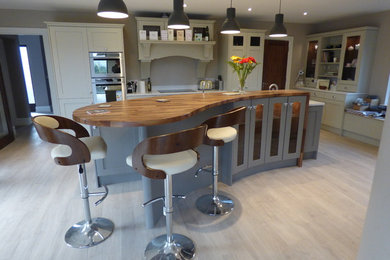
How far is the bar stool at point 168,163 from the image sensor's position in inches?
58.0

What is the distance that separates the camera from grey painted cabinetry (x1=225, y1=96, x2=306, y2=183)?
302cm

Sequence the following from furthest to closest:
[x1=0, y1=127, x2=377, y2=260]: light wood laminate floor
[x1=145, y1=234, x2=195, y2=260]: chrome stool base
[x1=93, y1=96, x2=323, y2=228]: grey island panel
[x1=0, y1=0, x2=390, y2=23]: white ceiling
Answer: [x1=0, y1=0, x2=390, y2=23]: white ceiling, [x1=93, y1=96, x2=323, y2=228]: grey island panel, [x1=0, y1=127, x2=377, y2=260]: light wood laminate floor, [x1=145, y1=234, x2=195, y2=260]: chrome stool base

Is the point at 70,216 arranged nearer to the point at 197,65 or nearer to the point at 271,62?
the point at 197,65

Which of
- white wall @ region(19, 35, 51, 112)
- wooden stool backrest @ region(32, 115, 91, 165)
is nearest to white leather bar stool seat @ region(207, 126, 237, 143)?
wooden stool backrest @ region(32, 115, 91, 165)

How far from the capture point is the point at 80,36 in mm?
4656

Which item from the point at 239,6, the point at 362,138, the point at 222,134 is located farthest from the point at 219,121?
the point at 362,138

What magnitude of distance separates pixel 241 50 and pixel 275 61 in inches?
52.4

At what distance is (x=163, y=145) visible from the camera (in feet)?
4.80

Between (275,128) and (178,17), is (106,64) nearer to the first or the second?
(178,17)

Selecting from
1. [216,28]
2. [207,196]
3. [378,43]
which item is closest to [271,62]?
[216,28]

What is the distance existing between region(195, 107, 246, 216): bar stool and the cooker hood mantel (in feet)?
10.8

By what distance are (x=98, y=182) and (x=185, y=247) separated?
150 centimetres

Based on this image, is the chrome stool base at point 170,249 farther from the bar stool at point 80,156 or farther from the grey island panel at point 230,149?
the bar stool at point 80,156

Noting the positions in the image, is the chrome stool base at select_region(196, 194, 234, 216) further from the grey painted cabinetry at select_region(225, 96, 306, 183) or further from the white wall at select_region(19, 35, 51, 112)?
the white wall at select_region(19, 35, 51, 112)
